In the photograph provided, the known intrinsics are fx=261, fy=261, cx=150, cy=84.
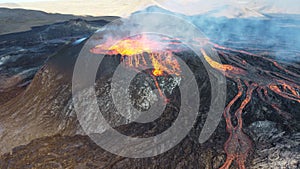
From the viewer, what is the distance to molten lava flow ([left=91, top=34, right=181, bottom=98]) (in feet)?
47.6

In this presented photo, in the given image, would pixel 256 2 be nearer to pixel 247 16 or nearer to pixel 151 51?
pixel 247 16

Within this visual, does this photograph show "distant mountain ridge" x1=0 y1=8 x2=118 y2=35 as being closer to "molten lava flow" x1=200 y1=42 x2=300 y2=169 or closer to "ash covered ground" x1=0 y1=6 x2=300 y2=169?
"ash covered ground" x1=0 y1=6 x2=300 y2=169

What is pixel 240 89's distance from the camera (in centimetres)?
1301

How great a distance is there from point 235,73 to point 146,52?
524cm

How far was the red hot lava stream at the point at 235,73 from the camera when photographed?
33.8 ft

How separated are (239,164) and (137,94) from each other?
609cm

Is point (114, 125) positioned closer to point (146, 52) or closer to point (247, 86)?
point (146, 52)

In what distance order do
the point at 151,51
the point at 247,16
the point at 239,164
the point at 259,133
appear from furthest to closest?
the point at 247,16 → the point at 151,51 → the point at 259,133 → the point at 239,164

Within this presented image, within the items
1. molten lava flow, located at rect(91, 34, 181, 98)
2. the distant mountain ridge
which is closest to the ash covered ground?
molten lava flow, located at rect(91, 34, 181, 98)

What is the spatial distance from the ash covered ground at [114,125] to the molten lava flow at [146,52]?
26.8 inches

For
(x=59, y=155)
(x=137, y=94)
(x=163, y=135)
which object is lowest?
(x=59, y=155)

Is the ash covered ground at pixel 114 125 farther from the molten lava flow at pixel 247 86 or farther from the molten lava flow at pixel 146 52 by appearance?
the molten lava flow at pixel 146 52

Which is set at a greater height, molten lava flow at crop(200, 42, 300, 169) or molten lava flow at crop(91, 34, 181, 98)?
molten lava flow at crop(91, 34, 181, 98)

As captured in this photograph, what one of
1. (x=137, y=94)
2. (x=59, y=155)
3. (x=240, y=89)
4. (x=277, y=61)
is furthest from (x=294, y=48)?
(x=59, y=155)
